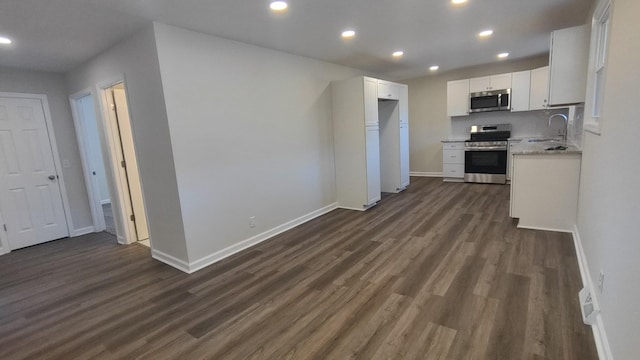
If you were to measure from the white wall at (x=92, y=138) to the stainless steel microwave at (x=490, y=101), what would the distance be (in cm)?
703

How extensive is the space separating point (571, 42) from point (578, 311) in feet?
9.72

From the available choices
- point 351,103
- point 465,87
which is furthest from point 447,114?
point 351,103

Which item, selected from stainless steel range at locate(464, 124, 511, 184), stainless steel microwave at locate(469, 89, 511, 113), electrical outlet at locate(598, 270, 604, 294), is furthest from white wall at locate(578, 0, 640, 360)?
stainless steel microwave at locate(469, 89, 511, 113)

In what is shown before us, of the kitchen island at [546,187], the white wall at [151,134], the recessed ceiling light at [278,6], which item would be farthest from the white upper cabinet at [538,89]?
the white wall at [151,134]

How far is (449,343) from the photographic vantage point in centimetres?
185

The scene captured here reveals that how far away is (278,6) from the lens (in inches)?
103

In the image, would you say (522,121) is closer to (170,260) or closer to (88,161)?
(170,260)

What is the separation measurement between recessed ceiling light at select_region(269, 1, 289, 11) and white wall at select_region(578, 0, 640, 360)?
2325 millimetres

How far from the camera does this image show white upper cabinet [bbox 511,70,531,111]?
5.74 metres

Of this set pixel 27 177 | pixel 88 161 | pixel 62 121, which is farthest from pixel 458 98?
pixel 27 177

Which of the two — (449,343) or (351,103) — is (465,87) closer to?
(351,103)

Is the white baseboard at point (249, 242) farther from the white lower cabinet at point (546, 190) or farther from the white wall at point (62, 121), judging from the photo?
the white wall at point (62, 121)

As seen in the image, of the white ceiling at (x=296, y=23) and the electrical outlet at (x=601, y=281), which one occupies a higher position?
the white ceiling at (x=296, y=23)

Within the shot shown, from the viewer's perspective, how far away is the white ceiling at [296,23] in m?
2.48
